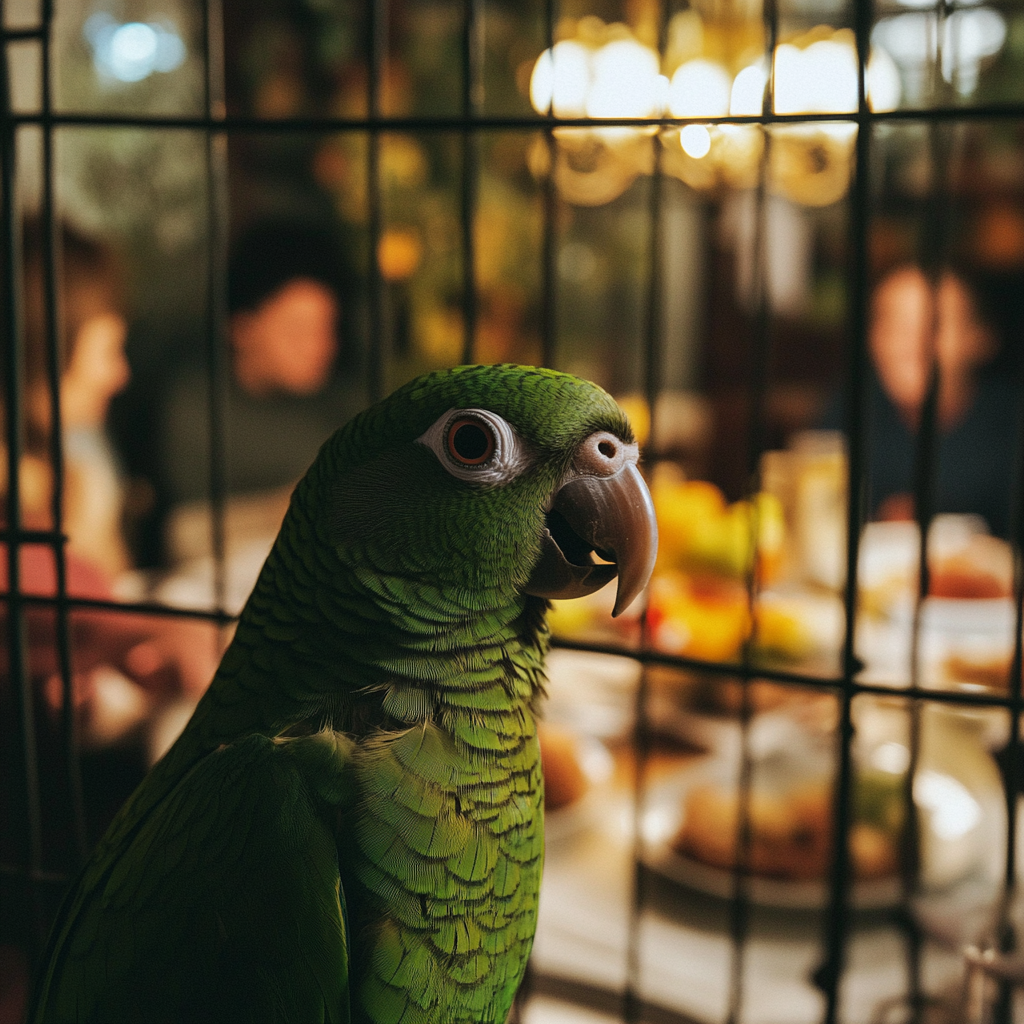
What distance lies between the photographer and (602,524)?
48 cm

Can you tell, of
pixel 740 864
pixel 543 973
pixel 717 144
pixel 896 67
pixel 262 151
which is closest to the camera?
pixel 740 864

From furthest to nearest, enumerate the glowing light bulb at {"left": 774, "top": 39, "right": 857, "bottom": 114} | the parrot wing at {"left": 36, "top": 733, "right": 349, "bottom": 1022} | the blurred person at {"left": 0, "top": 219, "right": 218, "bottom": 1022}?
the glowing light bulb at {"left": 774, "top": 39, "right": 857, "bottom": 114}
the blurred person at {"left": 0, "top": 219, "right": 218, "bottom": 1022}
the parrot wing at {"left": 36, "top": 733, "right": 349, "bottom": 1022}

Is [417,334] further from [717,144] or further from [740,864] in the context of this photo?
[740,864]

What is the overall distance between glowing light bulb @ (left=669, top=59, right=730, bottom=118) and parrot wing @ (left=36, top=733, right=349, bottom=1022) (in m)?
1.27

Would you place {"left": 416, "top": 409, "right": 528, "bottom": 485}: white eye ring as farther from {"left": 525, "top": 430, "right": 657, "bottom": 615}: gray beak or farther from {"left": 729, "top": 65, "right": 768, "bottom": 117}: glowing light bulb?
{"left": 729, "top": 65, "right": 768, "bottom": 117}: glowing light bulb

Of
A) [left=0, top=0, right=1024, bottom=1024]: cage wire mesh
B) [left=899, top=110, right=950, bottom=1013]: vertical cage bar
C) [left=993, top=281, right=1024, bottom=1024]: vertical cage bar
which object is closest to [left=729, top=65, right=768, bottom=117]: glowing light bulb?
[left=0, top=0, right=1024, bottom=1024]: cage wire mesh

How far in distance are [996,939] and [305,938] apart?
19.6 inches

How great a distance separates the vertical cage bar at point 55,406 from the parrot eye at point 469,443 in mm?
320

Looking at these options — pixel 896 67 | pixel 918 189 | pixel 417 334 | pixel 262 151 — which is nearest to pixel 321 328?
pixel 417 334

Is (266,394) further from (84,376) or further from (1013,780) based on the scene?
(1013,780)

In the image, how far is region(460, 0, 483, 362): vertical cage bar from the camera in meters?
0.56

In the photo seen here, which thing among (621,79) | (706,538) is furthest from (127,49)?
(706,538)

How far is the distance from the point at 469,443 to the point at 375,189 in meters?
0.24

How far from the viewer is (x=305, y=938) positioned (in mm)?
434
